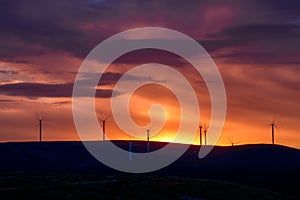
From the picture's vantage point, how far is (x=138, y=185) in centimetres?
9494

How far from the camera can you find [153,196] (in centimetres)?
8606

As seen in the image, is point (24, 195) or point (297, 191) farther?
point (297, 191)

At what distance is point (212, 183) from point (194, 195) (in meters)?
22.0

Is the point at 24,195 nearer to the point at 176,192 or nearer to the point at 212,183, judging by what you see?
the point at 176,192

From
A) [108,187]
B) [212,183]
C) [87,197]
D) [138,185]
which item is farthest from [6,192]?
[212,183]

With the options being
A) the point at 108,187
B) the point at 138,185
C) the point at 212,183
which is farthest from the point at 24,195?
the point at 212,183

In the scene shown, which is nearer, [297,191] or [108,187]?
[108,187]

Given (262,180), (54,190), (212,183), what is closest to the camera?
(54,190)

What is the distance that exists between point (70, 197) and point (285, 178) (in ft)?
313

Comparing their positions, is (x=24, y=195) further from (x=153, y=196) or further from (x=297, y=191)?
(x=297, y=191)

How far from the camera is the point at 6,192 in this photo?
7756 centimetres

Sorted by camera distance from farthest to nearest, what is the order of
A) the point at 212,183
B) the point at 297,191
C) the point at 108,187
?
the point at 297,191 < the point at 212,183 < the point at 108,187

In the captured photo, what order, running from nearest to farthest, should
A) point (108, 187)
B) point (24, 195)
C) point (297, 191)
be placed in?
point (24, 195)
point (108, 187)
point (297, 191)

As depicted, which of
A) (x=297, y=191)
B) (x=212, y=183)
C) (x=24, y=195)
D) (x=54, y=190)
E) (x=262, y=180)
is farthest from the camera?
(x=262, y=180)
